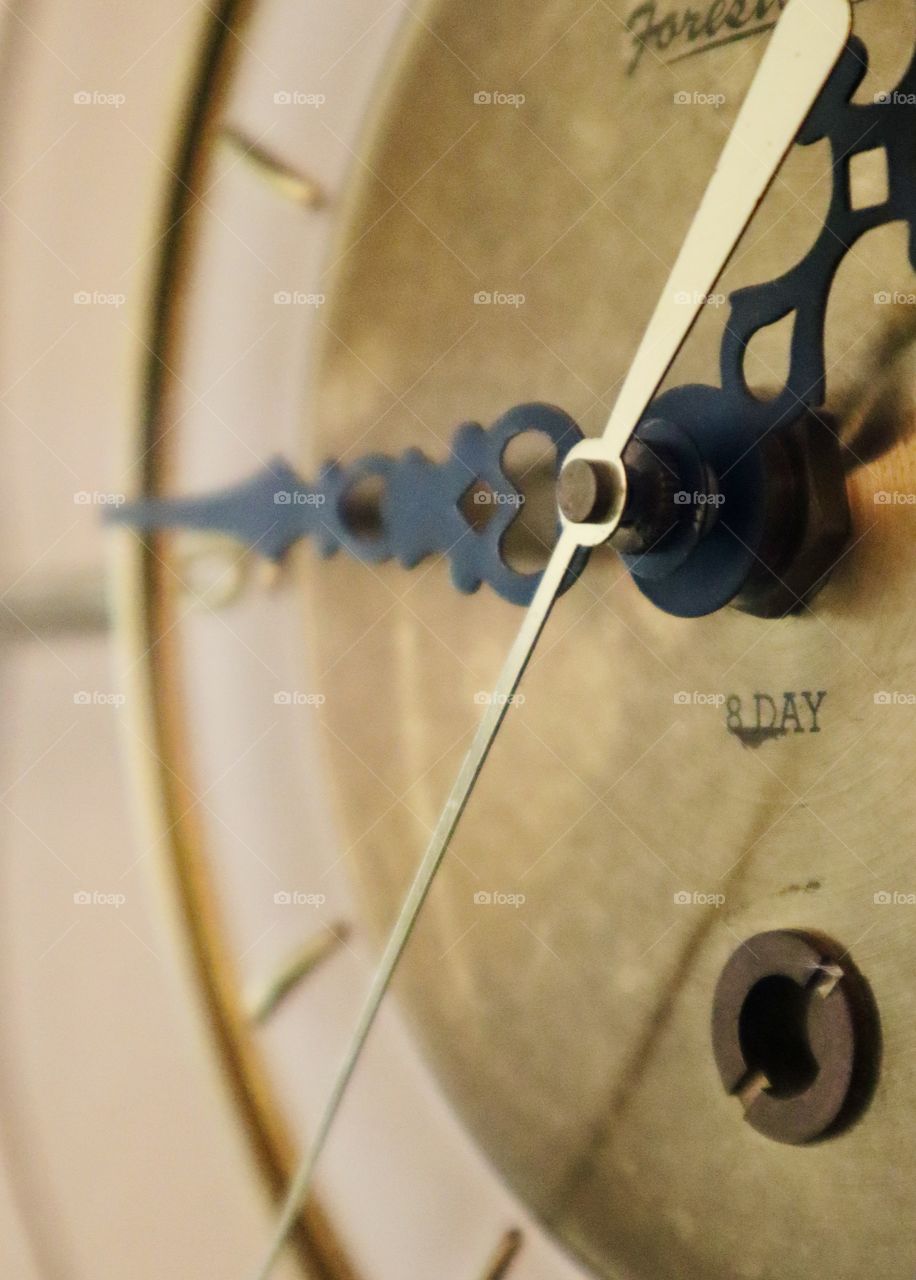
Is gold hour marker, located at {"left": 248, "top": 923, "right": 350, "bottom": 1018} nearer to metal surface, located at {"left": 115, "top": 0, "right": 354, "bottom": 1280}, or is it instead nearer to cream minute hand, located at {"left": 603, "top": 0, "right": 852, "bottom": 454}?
metal surface, located at {"left": 115, "top": 0, "right": 354, "bottom": 1280}

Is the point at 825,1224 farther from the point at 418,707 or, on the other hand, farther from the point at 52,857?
the point at 52,857

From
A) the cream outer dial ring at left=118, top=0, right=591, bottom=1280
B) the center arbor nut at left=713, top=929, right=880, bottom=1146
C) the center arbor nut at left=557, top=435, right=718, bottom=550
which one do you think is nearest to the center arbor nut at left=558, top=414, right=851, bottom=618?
the center arbor nut at left=557, top=435, right=718, bottom=550

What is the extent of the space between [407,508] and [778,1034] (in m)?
0.22

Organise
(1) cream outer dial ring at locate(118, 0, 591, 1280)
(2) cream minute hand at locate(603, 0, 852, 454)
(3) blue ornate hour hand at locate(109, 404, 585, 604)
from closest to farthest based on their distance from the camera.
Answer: (2) cream minute hand at locate(603, 0, 852, 454) < (3) blue ornate hour hand at locate(109, 404, 585, 604) < (1) cream outer dial ring at locate(118, 0, 591, 1280)

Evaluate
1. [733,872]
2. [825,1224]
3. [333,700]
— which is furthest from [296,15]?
[825,1224]

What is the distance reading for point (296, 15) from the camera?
21.5 inches

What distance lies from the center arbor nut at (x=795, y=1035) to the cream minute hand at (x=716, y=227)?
106 mm

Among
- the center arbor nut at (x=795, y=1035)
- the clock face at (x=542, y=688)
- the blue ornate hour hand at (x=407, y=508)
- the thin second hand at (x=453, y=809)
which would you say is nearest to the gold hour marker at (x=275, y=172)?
the clock face at (x=542, y=688)

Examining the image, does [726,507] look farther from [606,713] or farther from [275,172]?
[275,172]

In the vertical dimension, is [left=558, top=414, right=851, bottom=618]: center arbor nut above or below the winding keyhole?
above

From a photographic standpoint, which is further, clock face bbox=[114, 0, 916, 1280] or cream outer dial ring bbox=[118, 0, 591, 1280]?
cream outer dial ring bbox=[118, 0, 591, 1280]

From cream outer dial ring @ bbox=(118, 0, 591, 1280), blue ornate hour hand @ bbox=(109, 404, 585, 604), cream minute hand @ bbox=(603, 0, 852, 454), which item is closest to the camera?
cream minute hand @ bbox=(603, 0, 852, 454)

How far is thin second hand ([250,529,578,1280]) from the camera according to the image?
39 cm

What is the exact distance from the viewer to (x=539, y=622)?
1.29ft
